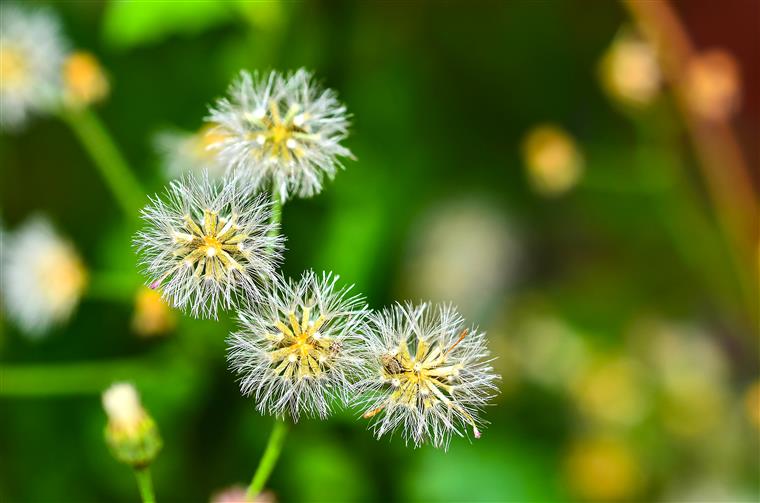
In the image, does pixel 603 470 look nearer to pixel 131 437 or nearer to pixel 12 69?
pixel 131 437

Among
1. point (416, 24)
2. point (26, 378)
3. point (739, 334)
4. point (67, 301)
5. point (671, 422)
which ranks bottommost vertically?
point (26, 378)

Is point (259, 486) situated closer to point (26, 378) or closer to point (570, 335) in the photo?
point (26, 378)

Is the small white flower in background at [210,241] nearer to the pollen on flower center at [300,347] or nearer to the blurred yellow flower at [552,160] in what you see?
the pollen on flower center at [300,347]

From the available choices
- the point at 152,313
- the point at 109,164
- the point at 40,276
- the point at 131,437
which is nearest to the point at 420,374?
the point at 131,437

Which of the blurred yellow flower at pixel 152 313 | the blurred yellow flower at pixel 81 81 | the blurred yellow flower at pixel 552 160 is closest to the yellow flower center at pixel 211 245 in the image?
the blurred yellow flower at pixel 152 313

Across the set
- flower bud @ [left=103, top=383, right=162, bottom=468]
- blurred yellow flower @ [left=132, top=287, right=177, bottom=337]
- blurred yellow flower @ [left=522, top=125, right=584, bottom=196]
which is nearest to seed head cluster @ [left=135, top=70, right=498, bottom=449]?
flower bud @ [left=103, top=383, right=162, bottom=468]

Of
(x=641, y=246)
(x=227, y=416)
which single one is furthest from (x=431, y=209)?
(x=227, y=416)
